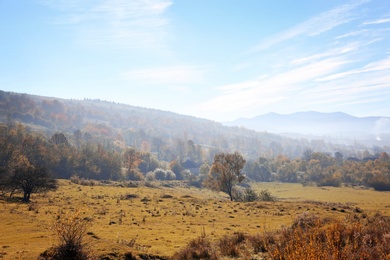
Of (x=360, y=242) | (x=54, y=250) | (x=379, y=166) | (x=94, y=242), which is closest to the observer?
(x=54, y=250)

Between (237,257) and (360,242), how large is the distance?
6.67m

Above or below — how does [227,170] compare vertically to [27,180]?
above

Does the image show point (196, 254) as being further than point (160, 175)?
No

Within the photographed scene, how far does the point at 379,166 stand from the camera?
132875mm

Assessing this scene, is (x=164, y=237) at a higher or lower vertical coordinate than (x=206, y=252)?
lower

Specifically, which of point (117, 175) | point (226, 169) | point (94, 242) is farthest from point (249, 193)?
point (117, 175)

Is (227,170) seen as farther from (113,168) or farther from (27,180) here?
(113,168)

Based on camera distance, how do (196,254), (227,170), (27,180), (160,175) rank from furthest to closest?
(160,175), (227,170), (27,180), (196,254)

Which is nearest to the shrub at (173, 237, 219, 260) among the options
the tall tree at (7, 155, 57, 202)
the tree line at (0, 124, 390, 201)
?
the tall tree at (7, 155, 57, 202)

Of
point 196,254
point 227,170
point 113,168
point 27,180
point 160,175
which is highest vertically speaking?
point 227,170

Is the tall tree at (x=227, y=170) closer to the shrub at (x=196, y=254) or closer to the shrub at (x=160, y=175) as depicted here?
the shrub at (x=196, y=254)

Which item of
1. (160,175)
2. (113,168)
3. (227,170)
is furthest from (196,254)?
(160,175)

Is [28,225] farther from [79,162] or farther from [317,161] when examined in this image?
[317,161]

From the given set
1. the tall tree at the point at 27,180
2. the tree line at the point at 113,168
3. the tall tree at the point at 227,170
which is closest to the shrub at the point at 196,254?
the tall tree at the point at 27,180
